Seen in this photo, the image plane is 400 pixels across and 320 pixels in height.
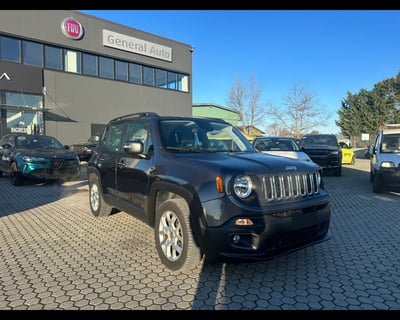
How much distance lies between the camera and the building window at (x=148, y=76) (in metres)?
24.5

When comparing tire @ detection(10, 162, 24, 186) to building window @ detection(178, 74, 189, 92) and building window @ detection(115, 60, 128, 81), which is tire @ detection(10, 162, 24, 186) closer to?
building window @ detection(115, 60, 128, 81)

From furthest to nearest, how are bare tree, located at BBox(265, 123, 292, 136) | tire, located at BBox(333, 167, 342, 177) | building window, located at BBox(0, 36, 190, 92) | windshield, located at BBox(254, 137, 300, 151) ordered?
bare tree, located at BBox(265, 123, 292, 136) < building window, located at BBox(0, 36, 190, 92) < tire, located at BBox(333, 167, 342, 177) < windshield, located at BBox(254, 137, 300, 151)

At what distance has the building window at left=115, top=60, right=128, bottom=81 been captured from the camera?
74.8 ft

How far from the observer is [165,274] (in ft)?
12.2

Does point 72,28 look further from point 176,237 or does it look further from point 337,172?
point 176,237

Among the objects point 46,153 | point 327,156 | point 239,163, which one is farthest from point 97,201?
point 327,156

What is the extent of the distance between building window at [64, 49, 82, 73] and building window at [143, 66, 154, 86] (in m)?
5.05

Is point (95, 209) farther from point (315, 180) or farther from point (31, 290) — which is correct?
point (315, 180)

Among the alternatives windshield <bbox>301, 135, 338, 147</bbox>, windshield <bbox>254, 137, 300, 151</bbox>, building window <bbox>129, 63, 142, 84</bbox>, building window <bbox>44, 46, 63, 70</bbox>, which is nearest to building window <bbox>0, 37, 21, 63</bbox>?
building window <bbox>44, 46, 63, 70</bbox>

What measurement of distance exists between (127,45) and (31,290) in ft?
72.3

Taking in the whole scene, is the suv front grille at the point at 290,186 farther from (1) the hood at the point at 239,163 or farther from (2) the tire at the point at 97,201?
(2) the tire at the point at 97,201

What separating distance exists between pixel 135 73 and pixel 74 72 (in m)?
4.69

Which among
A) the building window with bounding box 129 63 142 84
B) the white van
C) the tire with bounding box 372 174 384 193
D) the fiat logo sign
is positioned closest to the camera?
the white van

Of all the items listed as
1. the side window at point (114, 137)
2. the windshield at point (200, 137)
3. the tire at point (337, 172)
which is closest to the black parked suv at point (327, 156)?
the tire at point (337, 172)
